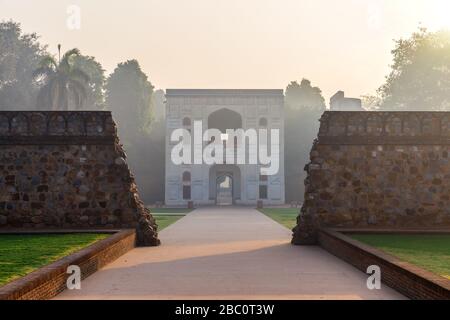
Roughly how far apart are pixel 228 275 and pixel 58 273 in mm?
2859

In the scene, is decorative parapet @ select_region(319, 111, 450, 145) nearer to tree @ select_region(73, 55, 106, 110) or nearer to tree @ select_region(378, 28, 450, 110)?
tree @ select_region(378, 28, 450, 110)

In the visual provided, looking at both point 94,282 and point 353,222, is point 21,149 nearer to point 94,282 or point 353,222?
point 94,282

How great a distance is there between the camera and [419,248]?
1122 centimetres

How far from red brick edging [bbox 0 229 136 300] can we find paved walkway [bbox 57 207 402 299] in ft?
0.59

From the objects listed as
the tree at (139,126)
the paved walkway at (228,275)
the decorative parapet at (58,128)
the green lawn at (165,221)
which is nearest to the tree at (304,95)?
the tree at (139,126)

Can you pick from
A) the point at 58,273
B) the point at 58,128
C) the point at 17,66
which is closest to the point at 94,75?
the point at 17,66

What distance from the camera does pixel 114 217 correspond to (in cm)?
Answer: 1512

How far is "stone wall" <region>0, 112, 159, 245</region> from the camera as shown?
15164 mm

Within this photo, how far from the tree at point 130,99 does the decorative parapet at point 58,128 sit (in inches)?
1415

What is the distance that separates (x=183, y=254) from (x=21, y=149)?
552 centimetres

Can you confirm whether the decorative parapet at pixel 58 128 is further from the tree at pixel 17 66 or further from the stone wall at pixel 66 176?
the tree at pixel 17 66

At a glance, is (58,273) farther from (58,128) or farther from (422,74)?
(422,74)

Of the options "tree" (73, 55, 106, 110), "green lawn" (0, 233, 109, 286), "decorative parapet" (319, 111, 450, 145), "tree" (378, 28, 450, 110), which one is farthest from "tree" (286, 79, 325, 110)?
"green lawn" (0, 233, 109, 286)
